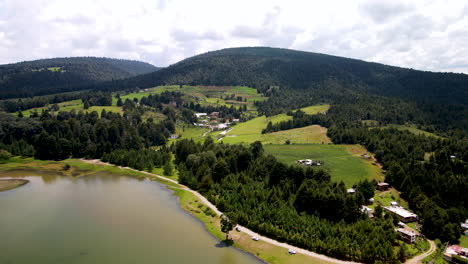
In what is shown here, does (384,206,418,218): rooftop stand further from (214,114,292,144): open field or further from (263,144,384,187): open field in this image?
(214,114,292,144): open field

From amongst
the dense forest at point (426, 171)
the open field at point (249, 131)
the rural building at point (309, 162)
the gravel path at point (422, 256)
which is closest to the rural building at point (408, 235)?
the gravel path at point (422, 256)

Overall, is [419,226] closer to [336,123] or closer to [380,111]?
[336,123]

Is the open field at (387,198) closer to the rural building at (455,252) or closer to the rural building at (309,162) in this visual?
the rural building at (455,252)

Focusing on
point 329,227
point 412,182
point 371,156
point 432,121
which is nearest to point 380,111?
point 432,121

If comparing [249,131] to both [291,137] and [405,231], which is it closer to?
[291,137]

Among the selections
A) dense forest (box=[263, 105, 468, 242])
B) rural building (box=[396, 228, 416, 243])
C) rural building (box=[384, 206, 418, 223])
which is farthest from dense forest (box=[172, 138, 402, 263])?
dense forest (box=[263, 105, 468, 242])

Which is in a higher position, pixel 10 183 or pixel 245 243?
pixel 245 243

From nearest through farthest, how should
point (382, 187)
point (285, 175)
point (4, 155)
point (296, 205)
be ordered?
1. point (296, 205)
2. point (285, 175)
3. point (382, 187)
4. point (4, 155)

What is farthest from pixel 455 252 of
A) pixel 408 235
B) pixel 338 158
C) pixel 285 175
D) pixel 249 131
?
pixel 249 131
